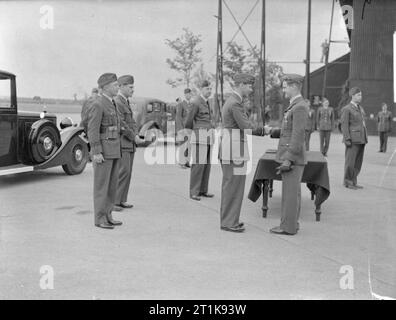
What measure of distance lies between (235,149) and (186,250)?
54.9 inches

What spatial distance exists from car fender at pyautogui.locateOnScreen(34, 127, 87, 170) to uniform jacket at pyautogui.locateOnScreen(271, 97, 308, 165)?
4.87 meters

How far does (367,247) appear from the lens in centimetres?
516

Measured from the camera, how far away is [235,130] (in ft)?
18.6

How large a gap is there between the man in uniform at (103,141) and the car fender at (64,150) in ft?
11.1

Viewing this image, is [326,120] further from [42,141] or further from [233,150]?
[233,150]

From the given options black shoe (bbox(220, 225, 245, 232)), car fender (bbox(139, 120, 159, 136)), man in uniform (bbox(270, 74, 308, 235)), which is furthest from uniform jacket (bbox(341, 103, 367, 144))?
car fender (bbox(139, 120, 159, 136))

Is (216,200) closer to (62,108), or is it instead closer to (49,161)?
(49,161)

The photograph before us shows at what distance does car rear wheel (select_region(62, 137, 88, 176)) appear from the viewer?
9648 millimetres

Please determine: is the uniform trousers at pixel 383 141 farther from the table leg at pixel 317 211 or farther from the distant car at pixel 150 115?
the table leg at pixel 317 211

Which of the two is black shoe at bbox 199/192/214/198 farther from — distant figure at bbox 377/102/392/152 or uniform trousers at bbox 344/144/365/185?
distant figure at bbox 377/102/392/152

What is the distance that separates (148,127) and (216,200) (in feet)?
33.4

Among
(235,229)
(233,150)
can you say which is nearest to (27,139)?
(233,150)

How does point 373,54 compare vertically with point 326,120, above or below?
above

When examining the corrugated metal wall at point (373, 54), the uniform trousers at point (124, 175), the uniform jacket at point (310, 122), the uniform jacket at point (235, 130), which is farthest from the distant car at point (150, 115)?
the corrugated metal wall at point (373, 54)
